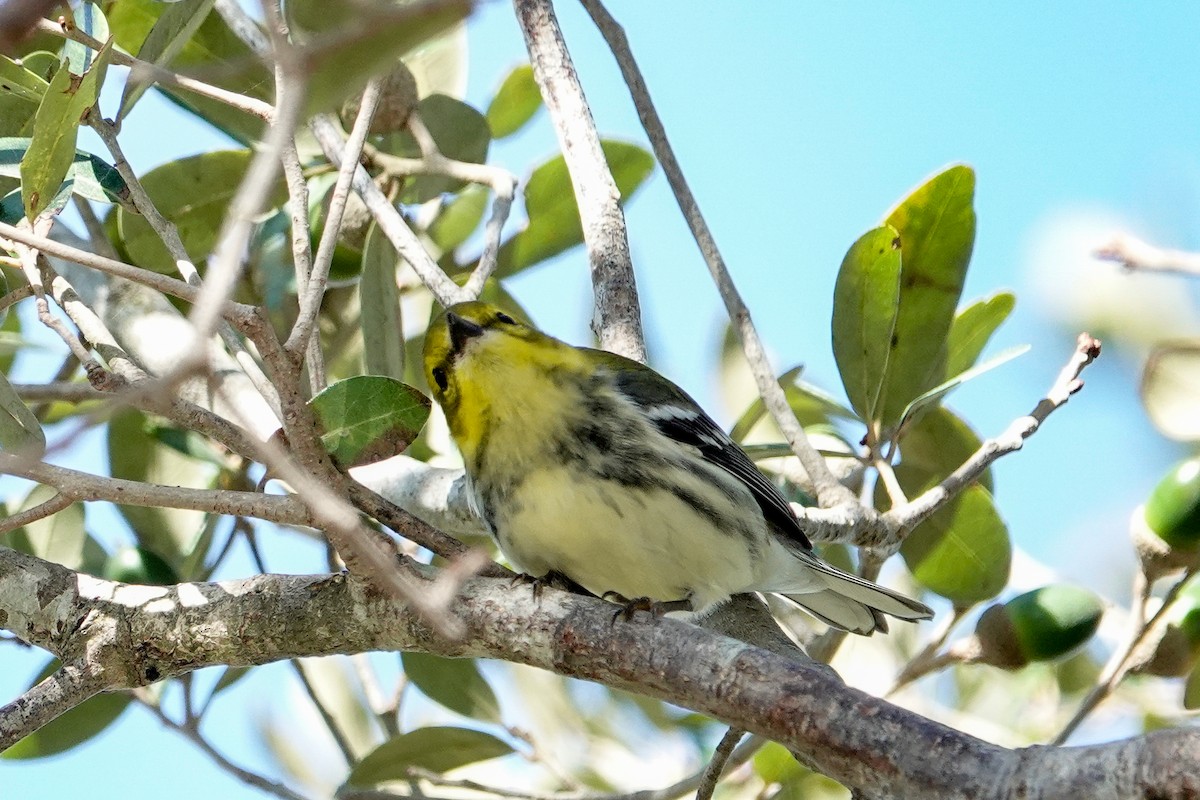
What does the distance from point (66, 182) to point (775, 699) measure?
1.43m

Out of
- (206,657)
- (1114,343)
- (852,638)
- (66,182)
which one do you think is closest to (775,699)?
(206,657)

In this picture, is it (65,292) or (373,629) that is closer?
(373,629)

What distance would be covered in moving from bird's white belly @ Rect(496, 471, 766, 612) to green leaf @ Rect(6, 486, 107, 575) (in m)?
1.01

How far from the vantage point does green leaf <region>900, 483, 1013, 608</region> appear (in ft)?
8.21

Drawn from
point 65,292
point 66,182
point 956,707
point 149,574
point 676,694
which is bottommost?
point 956,707

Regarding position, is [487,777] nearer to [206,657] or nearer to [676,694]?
[206,657]

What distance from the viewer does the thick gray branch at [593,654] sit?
1.17 meters

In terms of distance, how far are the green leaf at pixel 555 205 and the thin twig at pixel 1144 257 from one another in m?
1.57

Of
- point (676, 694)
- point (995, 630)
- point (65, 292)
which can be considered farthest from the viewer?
point (995, 630)

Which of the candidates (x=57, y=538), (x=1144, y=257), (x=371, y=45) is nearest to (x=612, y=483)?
(x=1144, y=257)

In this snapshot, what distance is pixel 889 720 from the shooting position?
1288 millimetres

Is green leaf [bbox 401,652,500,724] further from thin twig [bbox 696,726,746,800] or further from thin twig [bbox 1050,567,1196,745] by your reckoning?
thin twig [bbox 1050,567,1196,745]

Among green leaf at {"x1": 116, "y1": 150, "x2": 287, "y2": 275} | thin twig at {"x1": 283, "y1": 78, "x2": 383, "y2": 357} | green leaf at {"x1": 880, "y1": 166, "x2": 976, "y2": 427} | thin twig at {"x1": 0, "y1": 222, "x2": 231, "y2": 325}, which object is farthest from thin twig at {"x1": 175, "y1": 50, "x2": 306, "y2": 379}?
green leaf at {"x1": 116, "y1": 150, "x2": 287, "y2": 275}

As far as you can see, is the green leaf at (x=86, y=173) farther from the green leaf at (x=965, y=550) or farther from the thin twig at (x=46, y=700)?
the green leaf at (x=965, y=550)
